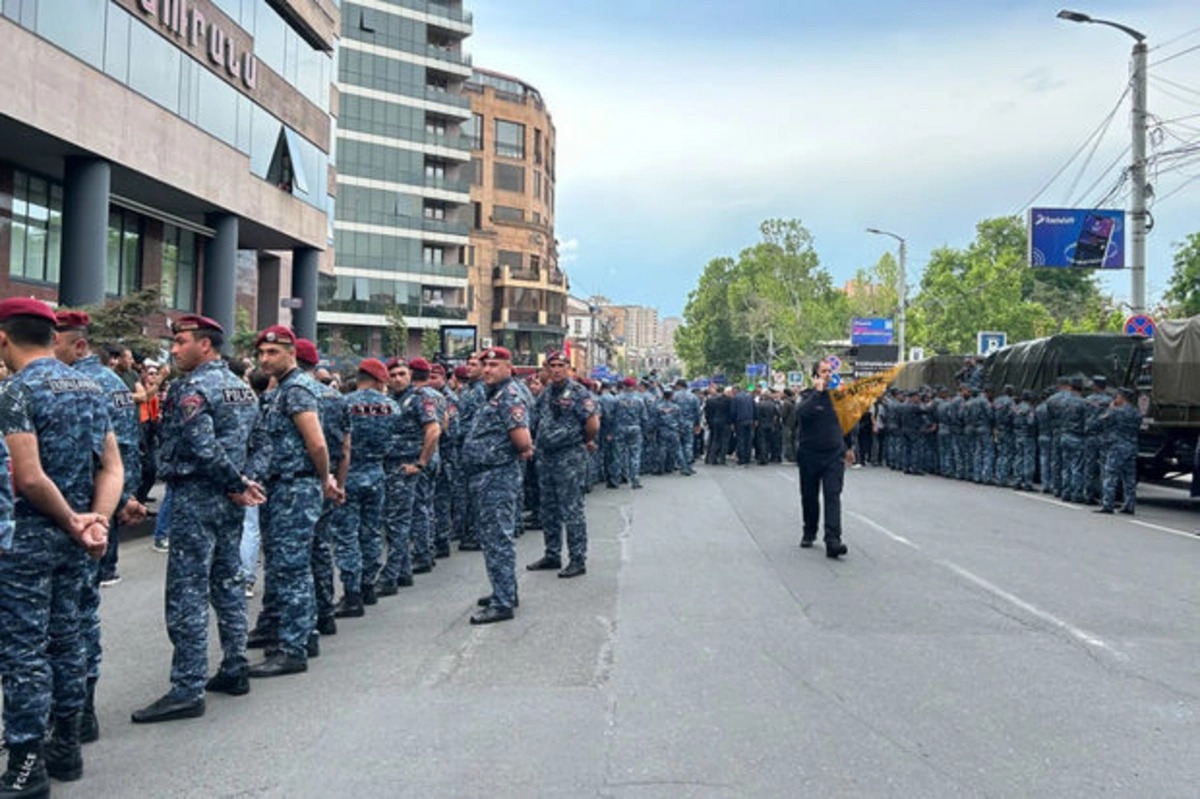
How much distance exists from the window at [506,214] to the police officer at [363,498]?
2712 inches

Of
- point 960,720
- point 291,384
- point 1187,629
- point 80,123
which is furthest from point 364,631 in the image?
point 80,123

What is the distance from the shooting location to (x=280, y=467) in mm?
6012

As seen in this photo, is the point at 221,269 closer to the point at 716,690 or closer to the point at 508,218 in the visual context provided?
the point at 716,690

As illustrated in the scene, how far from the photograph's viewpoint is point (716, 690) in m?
5.36

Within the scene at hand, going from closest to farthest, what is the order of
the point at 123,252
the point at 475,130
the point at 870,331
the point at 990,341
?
1. the point at 123,252
2. the point at 990,341
3. the point at 870,331
4. the point at 475,130

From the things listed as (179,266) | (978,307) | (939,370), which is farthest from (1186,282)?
(179,266)

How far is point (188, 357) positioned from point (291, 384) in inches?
32.3

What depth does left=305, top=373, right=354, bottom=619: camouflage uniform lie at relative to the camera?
22.0 feet

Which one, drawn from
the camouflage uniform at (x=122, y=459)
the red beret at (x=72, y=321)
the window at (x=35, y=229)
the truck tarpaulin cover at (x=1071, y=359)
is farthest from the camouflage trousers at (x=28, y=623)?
the window at (x=35, y=229)

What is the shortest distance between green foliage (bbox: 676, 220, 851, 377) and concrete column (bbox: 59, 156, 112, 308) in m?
53.5

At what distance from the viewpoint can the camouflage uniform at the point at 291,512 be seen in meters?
5.90

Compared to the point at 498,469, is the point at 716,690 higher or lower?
lower

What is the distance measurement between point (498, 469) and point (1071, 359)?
48.1 feet

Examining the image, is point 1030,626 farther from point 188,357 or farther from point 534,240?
point 534,240
